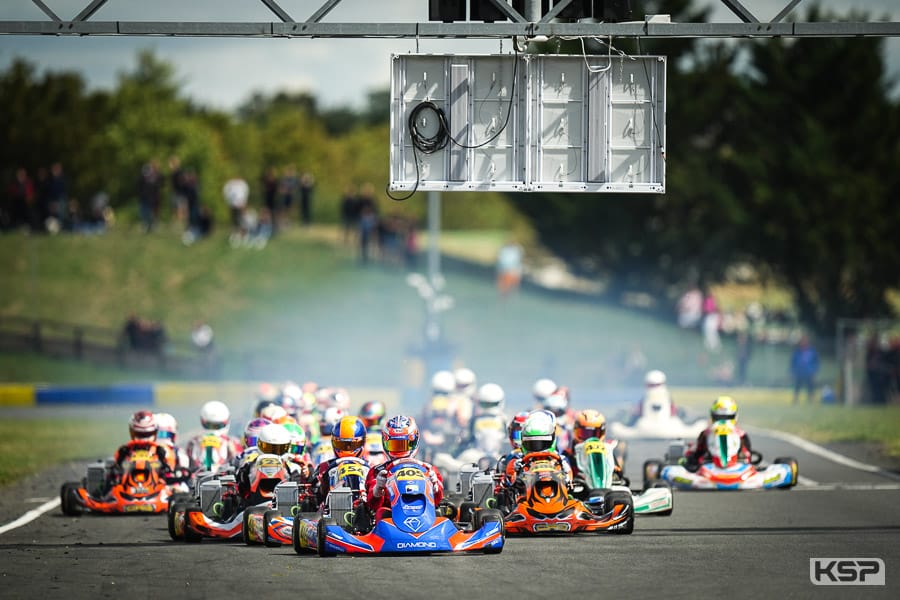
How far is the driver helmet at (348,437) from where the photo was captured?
16016mm

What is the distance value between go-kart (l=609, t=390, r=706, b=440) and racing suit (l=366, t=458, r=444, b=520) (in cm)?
1320

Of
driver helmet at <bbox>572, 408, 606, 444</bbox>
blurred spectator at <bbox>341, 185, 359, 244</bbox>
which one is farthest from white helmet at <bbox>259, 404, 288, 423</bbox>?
blurred spectator at <bbox>341, 185, 359, 244</bbox>

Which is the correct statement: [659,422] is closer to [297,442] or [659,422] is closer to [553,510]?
[297,442]

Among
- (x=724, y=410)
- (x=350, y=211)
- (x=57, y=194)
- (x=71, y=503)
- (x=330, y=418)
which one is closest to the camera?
(x=71, y=503)

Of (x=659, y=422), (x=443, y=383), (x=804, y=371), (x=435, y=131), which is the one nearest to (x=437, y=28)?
(x=435, y=131)

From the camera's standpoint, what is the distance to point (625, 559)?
14344mm

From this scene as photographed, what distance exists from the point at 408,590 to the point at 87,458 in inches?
606

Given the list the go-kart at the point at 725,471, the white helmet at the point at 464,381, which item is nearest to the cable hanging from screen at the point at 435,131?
the go-kart at the point at 725,471

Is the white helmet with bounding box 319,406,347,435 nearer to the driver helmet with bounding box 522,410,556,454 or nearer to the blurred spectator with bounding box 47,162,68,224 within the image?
the driver helmet with bounding box 522,410,556,454

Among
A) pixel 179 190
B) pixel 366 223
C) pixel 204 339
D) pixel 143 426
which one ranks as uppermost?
pixel 179 190

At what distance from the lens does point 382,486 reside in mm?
14641

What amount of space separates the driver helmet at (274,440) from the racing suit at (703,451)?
637cm

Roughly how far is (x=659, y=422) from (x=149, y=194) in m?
30.2

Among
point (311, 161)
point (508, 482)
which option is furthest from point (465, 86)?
point (311, 161)
